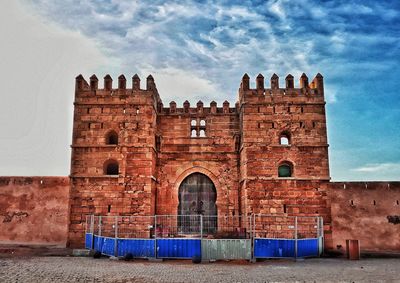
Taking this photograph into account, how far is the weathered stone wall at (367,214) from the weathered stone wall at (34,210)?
43.1ft

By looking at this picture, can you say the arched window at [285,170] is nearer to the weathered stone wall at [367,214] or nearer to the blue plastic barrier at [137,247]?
the weathered stone wall at [367,214]

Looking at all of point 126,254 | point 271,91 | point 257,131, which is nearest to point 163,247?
point 126,254

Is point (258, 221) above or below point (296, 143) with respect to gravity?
below

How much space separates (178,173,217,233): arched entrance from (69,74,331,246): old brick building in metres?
0.05

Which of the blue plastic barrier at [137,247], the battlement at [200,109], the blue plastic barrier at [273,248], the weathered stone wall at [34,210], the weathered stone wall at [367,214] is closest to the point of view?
the blue plastic barrier at [273,248]

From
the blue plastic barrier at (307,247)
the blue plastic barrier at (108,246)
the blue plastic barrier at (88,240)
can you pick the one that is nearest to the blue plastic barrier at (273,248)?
the blue plastic barrier at (307,247)

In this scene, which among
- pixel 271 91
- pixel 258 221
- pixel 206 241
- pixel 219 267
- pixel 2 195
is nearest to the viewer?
pixel 219 267

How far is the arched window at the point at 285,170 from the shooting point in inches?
675

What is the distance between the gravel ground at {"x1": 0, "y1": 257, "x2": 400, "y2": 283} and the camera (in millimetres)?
9836

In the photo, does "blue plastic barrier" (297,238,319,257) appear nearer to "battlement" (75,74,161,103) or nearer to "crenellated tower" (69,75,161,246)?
"crenellated tower" (69,75,161,246)

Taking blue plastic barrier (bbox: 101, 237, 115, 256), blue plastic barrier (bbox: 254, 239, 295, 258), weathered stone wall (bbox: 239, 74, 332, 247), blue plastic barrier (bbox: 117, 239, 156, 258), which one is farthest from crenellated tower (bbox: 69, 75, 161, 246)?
blue plastic barrier (bbox: 254, 239, 295, 258)

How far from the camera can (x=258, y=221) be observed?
1628 cm

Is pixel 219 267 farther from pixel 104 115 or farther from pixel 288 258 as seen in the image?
pixel 104 115

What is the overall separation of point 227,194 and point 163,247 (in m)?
5.70
